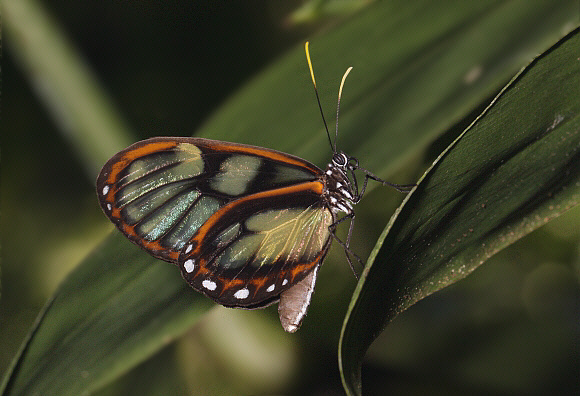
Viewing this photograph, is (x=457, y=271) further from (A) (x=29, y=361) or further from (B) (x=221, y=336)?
(B) (x=221, y=336)

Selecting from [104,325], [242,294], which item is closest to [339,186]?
[242,294]

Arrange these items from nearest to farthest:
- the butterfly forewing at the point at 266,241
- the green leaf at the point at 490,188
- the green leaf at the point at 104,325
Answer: the green leaf at the point at 490,188
the green leaf at the point at 104,325
the butterfly forewing at the point at 266,241

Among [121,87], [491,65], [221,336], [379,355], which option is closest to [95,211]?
[121,87]

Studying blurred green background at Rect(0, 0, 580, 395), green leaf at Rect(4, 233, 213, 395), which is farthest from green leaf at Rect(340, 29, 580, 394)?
green leaf at Rect(4, 233, 213, 395)

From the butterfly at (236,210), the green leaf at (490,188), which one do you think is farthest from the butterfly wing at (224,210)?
the green leaf at (490,188)

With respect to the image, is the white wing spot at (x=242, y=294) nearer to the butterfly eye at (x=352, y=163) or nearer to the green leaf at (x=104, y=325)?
the green leaf at (x=104, y=325)

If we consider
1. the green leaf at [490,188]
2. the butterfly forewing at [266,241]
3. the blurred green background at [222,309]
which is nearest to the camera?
the green leaf at [490,188]
